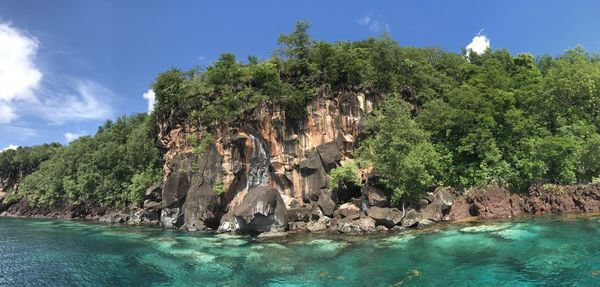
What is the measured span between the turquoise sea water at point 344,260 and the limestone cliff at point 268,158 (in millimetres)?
9653

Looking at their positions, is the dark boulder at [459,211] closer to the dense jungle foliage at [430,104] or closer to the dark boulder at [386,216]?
the dense jungle foliage at [430,104]

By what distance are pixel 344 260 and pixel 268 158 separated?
2182cm

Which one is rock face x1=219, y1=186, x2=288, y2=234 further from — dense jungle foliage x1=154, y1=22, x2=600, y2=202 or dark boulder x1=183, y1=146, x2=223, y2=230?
dense jungle foliage x1=154, y1=22, x2=600, y2=202

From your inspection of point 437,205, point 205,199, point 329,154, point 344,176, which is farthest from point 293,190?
point 437,205

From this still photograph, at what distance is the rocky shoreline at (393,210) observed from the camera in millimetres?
32500

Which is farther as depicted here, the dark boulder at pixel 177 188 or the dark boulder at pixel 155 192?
the dark boulder at pixel 155 192

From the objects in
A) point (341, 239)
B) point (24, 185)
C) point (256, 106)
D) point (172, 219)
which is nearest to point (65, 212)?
point (24, 185)

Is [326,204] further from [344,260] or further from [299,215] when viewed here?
[344,260]

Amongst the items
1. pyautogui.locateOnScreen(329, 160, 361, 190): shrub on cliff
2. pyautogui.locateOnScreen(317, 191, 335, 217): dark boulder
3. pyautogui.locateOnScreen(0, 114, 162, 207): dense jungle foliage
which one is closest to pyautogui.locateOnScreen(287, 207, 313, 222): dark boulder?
pyautogui.locateOnScreen(317, 191, 335, 217): dark boulder

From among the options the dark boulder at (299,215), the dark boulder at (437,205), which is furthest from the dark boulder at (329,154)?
the dark boulder at (437,205)

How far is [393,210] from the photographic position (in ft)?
109

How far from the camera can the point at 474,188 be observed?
37.5 m

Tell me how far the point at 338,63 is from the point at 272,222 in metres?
21.4

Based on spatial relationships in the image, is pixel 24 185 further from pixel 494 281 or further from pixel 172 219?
pixel 494 281
